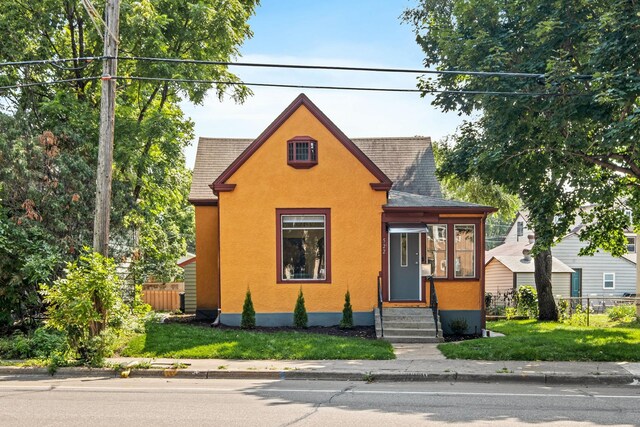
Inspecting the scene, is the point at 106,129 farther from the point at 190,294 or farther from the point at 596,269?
the point at 596,269

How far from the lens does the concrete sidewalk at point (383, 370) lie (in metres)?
11.0

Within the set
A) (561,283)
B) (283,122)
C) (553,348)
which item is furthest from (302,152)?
(561,283)

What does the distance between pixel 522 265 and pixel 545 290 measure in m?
13.2

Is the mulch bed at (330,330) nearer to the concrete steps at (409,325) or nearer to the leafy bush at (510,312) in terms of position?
the concrete steps at (409,325)

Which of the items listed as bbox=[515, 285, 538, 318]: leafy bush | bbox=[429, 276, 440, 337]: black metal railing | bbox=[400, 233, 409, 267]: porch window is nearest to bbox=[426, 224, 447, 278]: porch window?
bbox=[429, 276, 440, 337]: black metal railing

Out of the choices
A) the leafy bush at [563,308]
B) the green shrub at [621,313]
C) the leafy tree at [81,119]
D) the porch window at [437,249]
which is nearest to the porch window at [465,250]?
the porch window at [437,249]

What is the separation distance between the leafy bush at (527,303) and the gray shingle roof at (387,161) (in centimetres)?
744

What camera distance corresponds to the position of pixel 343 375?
11234 mm

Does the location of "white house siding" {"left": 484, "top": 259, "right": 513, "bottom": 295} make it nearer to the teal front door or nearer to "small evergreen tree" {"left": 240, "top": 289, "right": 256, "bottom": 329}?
the teal front door

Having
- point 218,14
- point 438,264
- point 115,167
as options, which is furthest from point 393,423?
point 218,14

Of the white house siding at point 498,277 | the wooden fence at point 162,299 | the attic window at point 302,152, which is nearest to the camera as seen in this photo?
the attic window at point 302,152

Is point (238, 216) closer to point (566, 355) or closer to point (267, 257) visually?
point (267, 257)

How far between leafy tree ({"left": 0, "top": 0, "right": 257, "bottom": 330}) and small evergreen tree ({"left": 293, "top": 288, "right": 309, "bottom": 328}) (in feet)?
19.2

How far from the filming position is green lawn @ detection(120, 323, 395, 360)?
508 inches
